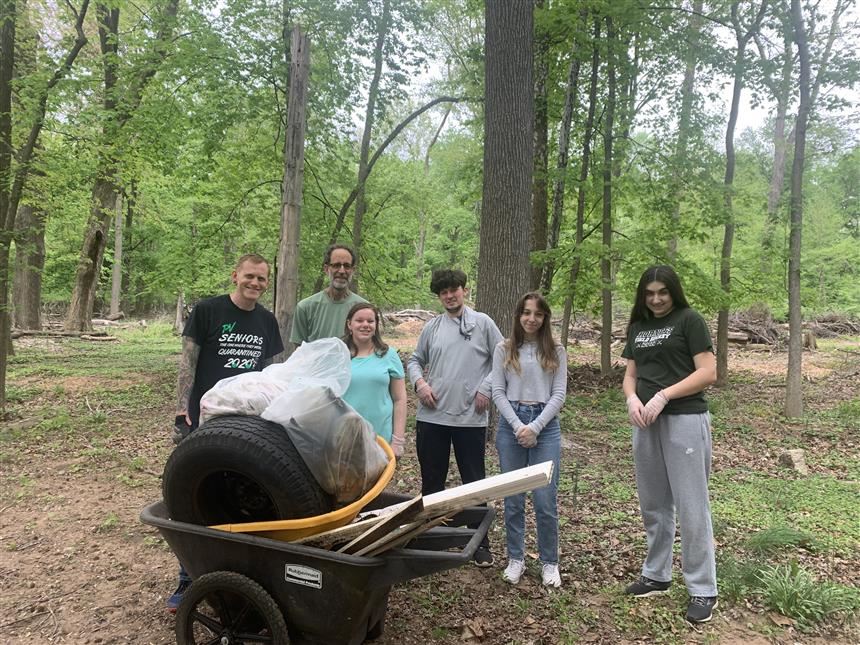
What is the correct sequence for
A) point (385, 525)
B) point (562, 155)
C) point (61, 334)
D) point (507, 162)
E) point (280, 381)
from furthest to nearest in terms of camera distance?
point (61, 334), point (562, 155), point (507, 162), point (280, 381), point (385, 525)

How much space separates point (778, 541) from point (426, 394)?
273 cm

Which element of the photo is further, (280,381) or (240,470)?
(280,381)

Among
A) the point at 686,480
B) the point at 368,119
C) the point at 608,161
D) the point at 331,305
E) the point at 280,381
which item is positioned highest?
the point at 368,119

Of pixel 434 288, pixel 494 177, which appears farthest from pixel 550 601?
pixel 494 177

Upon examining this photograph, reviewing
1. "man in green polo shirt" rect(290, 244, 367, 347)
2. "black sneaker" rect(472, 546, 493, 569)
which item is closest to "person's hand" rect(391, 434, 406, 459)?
"man in green polo shirt" rect(290, 244, 367, 347)

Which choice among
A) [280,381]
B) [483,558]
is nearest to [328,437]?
[280,381]

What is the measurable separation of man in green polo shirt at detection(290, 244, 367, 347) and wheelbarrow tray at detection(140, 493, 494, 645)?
168cm

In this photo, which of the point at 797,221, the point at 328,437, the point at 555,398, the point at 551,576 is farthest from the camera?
the point at 797,221

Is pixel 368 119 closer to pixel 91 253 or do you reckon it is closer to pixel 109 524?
pixel 109 524

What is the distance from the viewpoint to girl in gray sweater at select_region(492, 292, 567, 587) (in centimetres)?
317

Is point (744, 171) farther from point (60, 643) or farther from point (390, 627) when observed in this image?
point (60, 643)

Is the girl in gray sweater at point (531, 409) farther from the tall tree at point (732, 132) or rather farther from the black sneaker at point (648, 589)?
the tall tree at point (732, 132)

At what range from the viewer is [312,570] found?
6.63 ft

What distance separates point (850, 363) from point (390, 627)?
1438cm
